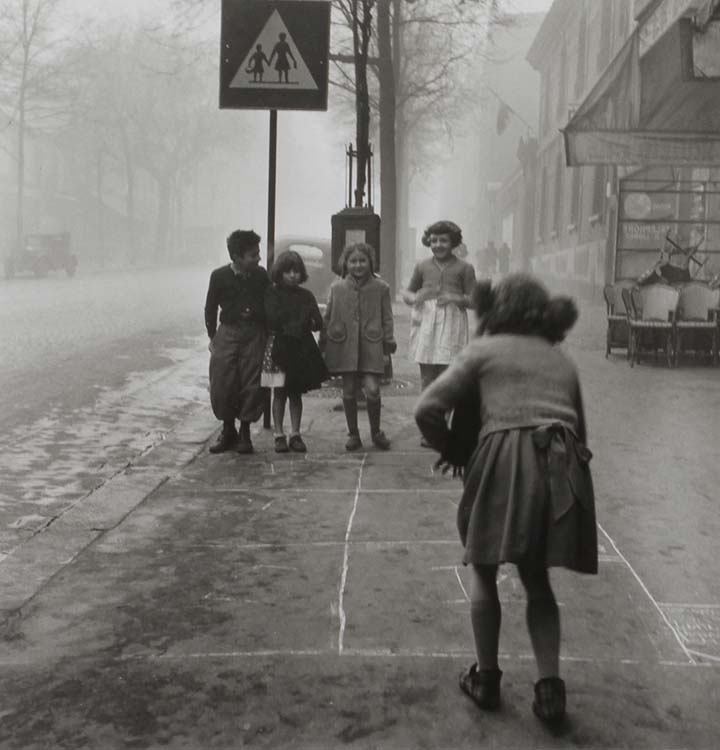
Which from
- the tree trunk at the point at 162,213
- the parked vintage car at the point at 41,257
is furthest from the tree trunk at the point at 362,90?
the tree trunk at the point at 162,213

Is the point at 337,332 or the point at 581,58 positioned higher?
the point at 581,58

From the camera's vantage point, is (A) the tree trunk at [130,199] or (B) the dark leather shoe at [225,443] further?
(A) the tree trunk at [130,199]

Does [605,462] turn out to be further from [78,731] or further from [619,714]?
[78,731]

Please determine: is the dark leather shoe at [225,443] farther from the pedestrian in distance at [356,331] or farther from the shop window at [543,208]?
the shop window at [543,208]

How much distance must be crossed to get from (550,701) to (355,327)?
464 centimetres

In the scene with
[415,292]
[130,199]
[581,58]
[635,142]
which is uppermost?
[581,58]

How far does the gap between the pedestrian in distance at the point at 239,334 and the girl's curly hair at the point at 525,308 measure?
13.8ft

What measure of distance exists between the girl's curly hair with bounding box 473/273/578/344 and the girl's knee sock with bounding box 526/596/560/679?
0.79 meters

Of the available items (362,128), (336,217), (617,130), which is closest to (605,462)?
(336,217)

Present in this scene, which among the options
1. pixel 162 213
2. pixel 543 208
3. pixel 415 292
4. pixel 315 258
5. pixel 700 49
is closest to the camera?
pixel 415 292

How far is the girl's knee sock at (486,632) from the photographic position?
10.7ft

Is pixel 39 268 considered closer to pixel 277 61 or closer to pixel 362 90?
pixel 362 90

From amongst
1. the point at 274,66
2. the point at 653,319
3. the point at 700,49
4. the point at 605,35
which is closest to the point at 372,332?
the point at 274,66

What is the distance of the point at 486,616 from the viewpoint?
327 cm
